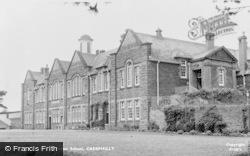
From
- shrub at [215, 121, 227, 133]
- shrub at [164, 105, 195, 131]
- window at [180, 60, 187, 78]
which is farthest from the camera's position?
window at [180, 60, 187, 78]

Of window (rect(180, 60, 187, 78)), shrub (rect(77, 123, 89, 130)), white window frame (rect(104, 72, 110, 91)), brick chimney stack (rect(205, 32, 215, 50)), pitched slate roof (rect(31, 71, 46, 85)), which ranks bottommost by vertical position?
shrub (rect(77, 123, 89, 130))

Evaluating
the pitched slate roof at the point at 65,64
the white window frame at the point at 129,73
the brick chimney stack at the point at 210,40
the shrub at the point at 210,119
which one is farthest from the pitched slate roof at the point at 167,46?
the pitched slate roof at the point at 65,64

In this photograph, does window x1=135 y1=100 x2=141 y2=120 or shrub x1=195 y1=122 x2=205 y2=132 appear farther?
window x1=135 y1=100 x2=141 y2=120

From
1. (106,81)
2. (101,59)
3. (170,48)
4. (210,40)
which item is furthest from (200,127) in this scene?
(101,59)

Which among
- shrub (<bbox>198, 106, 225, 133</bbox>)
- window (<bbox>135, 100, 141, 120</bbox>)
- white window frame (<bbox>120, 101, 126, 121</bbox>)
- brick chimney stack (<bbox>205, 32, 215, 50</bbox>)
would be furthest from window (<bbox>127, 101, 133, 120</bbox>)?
shrub (<bbox>198, 106, 225, 133</bbox>)

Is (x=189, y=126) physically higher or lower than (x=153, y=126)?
higher

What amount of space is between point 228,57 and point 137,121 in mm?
11892

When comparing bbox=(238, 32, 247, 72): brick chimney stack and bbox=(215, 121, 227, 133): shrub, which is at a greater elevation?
bbox=(238, 32, 247, 72): brick chimney stack

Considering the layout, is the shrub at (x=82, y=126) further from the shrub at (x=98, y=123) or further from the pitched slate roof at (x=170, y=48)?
the pitched slate roof at (x=170, y=48)

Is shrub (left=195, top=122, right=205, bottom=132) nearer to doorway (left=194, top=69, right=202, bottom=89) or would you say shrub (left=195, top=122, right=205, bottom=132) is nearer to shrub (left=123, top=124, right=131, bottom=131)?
shrub (left=123, top=124, right=131, bottom=131)

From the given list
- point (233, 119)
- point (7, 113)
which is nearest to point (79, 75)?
point (233, 119)

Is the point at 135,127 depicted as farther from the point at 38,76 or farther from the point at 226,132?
the point at 38,76

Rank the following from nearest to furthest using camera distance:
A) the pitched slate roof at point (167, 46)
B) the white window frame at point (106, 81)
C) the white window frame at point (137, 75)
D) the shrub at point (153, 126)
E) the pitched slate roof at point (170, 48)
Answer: the shrub at point (153, 126) < the white window frame at point (137, 75) < the pitched slate roof at point (170, 48) < the pitched slate roof at point (167, 46) < the white window frame at point (106, 81)

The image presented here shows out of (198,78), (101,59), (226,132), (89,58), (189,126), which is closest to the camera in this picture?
(226,132)
